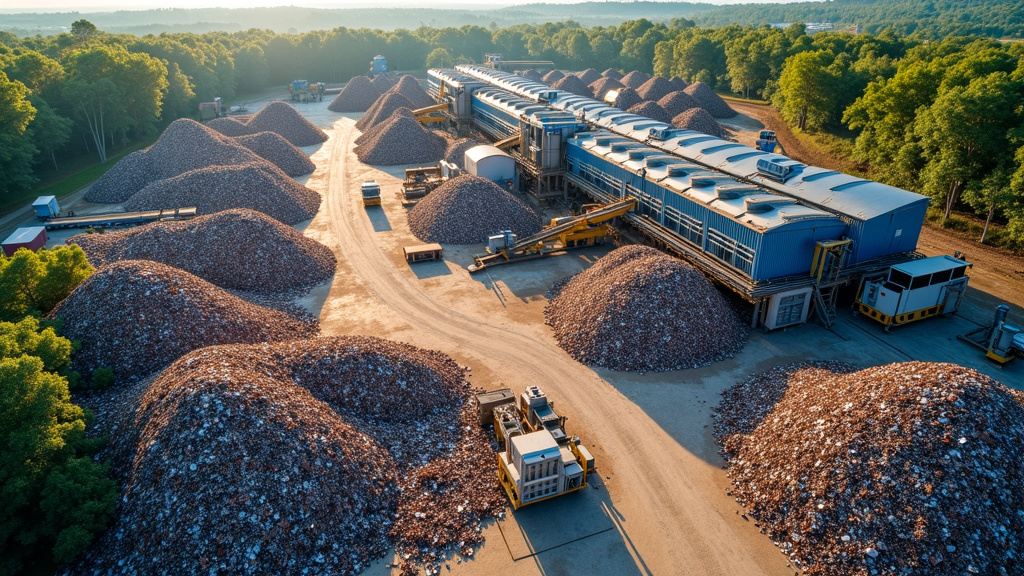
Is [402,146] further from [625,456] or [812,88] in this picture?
[812,88]

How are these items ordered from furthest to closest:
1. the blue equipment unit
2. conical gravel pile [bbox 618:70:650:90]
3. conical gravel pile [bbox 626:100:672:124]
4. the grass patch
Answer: conical gravel pile [bbox 618:70:650:90] → conical gravel pile [bbox 626:100:672:124] → the grass patch → the blue equipment unit

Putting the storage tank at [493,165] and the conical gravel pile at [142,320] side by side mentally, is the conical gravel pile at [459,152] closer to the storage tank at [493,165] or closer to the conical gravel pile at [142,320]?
the storage tank at [493,165]

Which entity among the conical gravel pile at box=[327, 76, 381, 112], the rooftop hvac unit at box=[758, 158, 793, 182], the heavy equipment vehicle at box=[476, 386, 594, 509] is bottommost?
the heavy equipment vehicle at box=[476, 386, 594, 509]

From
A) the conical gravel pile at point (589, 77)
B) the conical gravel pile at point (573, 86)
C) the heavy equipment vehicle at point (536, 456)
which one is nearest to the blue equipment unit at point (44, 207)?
the heavy equipment vehicle at point (536, 456)

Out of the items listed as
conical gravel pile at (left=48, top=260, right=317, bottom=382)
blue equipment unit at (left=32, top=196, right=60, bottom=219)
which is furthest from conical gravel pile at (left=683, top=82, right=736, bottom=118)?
blue equipment unit at (left=32, top=196, right=60, bottom=219)

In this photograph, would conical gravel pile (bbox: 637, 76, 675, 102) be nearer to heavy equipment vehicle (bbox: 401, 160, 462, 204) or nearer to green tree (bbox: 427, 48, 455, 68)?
heavy equipment vehicle (bbox: 401, 160, 462, 204)

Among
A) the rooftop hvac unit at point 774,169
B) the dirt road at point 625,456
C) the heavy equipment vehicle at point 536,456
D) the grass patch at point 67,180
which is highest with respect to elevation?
the rooftop hvac unit at point 774,169

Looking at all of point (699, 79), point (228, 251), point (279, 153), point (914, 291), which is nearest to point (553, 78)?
point (699, 79)
